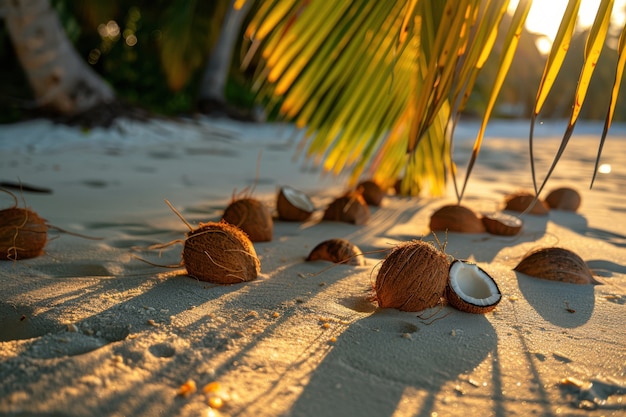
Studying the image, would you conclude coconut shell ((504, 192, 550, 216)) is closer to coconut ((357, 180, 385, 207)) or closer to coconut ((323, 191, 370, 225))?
coconut ((357, 180, 385, 207))

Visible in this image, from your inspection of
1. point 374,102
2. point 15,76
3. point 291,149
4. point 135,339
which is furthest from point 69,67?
point 135,339

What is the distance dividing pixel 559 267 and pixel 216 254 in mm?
1035

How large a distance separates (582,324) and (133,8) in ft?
28.3

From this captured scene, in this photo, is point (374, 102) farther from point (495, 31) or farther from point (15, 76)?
point (15, 76)

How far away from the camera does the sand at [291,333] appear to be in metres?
1.06

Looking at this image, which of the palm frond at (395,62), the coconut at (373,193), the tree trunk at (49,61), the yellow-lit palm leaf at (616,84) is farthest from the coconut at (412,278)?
the tree trunk at (49,61)

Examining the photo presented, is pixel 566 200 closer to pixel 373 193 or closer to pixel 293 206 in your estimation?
pixel 373 193

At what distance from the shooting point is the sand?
1.06 metres

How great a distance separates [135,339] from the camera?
1.26 meters

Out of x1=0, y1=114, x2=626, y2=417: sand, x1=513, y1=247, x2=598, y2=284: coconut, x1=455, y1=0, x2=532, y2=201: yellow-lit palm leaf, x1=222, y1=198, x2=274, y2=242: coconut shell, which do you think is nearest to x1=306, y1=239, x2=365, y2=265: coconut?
x1=0, y1=114, x2=626, y2=417: sand

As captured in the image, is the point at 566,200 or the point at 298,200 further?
the point at 566,200

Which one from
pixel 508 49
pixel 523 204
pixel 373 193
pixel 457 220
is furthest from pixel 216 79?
pixel 508 49

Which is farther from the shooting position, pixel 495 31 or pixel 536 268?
pixel 536 268

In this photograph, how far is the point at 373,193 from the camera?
3.01 meters
